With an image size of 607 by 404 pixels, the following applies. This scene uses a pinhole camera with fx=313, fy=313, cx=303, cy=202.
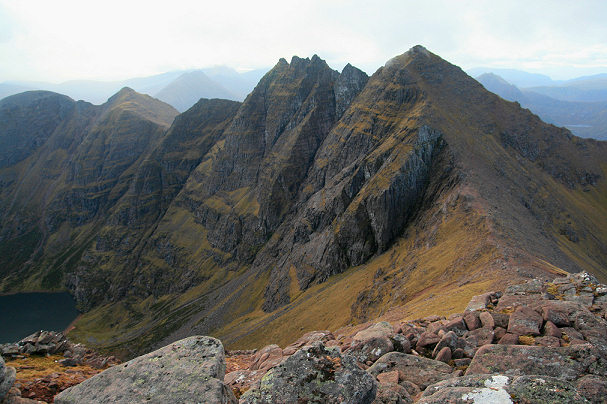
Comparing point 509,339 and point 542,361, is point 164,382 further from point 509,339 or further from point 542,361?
point 509,339

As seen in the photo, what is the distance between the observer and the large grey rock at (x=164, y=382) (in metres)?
11.8

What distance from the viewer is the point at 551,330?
1877 cm

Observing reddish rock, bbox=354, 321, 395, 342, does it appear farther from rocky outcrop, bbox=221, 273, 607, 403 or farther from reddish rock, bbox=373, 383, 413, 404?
reddish rock, bbox=373, 383, 413, 404

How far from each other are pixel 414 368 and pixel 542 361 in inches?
236

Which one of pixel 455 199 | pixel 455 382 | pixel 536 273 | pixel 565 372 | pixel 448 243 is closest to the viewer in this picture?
pixel 455 382

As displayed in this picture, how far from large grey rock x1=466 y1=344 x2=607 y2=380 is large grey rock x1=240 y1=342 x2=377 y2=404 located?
255 inches

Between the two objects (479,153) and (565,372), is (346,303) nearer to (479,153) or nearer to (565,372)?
(479,153)

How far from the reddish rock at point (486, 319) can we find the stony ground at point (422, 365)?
74 mm

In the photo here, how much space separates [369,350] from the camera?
2069cm

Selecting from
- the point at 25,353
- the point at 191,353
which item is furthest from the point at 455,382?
the point at 25,353

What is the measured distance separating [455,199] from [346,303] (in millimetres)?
51284

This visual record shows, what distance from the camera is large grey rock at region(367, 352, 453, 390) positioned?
1648 centimetres

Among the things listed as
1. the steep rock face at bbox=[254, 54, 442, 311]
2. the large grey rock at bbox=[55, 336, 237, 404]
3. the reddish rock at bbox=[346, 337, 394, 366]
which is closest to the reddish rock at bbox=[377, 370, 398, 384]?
the reddish rock at bbox=[346, 337, 394, 366]

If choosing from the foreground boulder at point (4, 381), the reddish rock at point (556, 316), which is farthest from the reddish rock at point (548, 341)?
the foreground boulder at point (4, 381)
